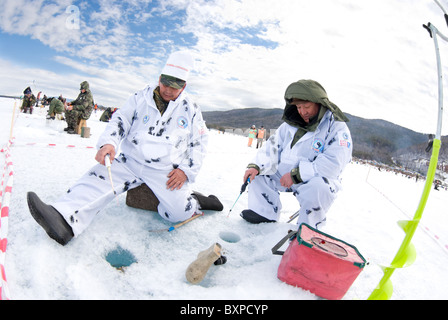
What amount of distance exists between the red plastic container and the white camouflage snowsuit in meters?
1.38

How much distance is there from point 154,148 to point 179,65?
93cm

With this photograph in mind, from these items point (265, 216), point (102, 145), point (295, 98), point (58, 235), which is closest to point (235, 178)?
point (265, 216)

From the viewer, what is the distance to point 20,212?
246cm

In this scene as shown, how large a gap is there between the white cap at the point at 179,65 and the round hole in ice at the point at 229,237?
5.76ft

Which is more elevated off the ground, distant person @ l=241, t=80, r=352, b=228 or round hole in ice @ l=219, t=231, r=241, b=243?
distant person @ l=241, t=80, r=352, b=228

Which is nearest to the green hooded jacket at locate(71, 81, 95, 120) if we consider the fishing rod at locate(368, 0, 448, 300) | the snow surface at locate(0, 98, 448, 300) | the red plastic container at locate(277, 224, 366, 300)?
the snow surface at locate(0, 98, 448, 300)

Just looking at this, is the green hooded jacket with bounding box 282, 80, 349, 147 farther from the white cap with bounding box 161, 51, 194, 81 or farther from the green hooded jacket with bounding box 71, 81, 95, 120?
the green hooded jacket with bounding box 71, 81, 95, 120

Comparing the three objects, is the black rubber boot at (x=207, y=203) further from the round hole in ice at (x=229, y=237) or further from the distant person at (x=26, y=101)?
the distant person at (x=26, y=101)

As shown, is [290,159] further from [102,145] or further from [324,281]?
[102,145]

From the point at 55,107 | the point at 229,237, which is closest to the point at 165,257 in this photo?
the point at 229,237

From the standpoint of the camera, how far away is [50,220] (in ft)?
6.41

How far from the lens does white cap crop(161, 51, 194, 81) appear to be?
273 cm
